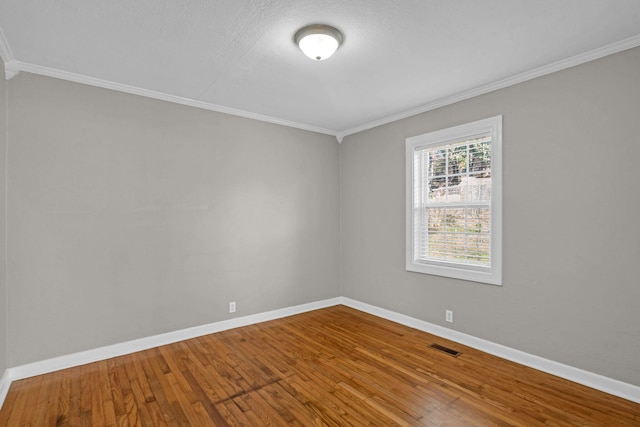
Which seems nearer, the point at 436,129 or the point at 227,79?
the point at 227,79

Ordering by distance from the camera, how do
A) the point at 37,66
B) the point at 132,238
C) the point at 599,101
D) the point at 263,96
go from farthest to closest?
the point at 263,96, the point at 132,238, the point at 37,66, the point at 599,101

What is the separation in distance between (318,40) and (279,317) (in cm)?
340

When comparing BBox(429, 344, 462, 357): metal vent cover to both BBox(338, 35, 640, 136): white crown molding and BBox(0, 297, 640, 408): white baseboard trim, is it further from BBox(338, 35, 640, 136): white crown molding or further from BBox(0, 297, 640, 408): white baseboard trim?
BBox(338, 35, 640, 136): white crown molding

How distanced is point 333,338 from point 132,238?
241 centimetres

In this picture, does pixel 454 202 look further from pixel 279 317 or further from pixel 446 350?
pixel 279 317

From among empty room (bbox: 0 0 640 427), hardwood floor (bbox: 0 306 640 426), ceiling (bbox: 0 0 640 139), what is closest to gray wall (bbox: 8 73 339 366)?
empty room (bbox: 0 0 640 427)

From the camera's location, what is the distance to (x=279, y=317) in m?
4.34

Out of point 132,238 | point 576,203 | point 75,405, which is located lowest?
point 75,405

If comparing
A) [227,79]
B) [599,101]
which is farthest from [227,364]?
[599,101]

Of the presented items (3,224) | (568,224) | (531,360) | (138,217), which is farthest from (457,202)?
(3,224)

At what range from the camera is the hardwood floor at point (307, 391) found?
2186 millimetres

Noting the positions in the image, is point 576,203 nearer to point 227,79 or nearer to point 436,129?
point 436,129

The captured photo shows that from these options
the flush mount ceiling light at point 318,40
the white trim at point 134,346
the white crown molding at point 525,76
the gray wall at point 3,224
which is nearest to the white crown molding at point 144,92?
the gray wall at point 3,224

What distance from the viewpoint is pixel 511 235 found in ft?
10.2
